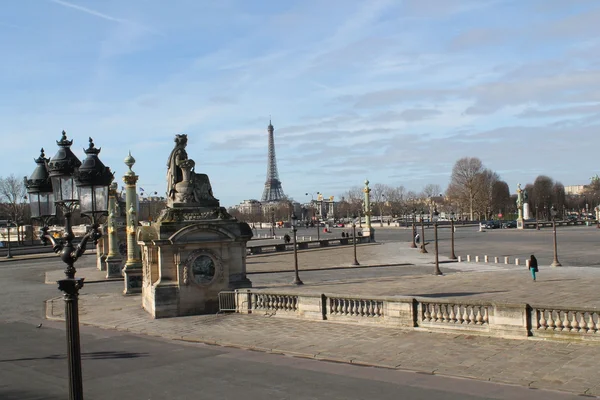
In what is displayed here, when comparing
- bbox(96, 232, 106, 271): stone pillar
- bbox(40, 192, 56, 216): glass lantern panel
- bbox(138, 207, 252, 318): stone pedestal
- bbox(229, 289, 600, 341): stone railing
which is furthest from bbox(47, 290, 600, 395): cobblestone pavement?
bbox(96, 232, 106, 271): stone pillar

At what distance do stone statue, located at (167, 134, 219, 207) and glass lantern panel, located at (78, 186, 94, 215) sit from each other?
14.3 meters

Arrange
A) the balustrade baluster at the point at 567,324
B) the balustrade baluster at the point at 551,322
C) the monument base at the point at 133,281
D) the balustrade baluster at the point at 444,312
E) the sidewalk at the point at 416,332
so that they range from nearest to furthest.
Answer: the sidewalk at the point at 416,332 < the balustrade baluster at the point at 567,324 < the balustrade baluster at the point at 551,322 < the balustrade baluster at the point at 444,312 < the monument base at the point at 133,281

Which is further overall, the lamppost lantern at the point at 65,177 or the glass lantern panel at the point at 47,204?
the glass lantern panel at the point at 47,204

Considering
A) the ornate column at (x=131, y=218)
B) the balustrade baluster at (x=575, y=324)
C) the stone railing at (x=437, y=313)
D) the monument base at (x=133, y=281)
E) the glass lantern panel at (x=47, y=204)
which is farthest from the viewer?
the ornate column at (x=131, y=218)

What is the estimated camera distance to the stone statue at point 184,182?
23438 millimetres

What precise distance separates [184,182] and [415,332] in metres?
11.4

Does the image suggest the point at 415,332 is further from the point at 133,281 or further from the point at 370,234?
the point at 370,234

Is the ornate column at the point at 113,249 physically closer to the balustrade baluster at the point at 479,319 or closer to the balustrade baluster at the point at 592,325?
the balustrade baluster at the point at 479,319

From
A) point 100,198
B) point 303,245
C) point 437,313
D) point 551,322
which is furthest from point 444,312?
point 303,245

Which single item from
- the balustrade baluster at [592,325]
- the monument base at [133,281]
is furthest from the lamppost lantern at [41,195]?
the monument base at [133,281]

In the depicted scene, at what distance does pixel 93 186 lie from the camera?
888 centimetres

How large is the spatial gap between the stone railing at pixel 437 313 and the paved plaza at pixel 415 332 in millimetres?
277

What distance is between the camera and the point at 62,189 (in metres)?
9.10

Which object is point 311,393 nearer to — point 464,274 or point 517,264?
point 464,274
